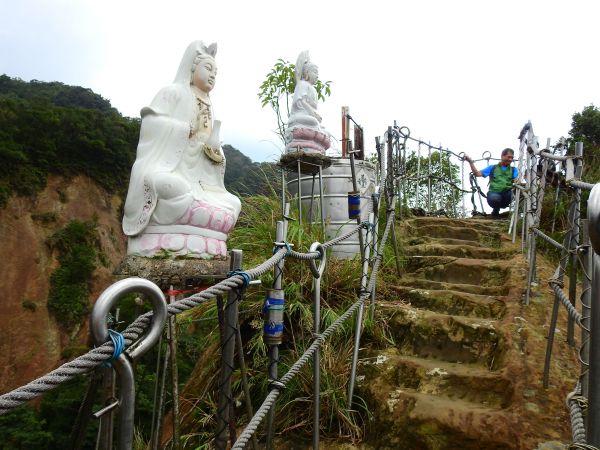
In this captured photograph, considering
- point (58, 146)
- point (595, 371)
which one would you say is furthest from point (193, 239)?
point (58, 146)

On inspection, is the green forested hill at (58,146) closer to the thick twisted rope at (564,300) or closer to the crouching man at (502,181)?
the crouching man at (502,181)

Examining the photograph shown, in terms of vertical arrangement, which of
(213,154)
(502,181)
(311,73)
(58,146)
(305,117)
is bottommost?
(502,181)

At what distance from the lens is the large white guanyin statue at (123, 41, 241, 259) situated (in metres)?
3.30

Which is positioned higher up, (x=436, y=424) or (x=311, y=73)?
(x=311, y=73)

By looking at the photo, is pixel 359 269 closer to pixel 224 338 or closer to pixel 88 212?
pixel 224 338

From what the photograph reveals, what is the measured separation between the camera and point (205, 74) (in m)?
3.82

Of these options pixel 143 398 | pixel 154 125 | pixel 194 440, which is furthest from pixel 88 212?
pixel 194 440

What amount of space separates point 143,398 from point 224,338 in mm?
5701

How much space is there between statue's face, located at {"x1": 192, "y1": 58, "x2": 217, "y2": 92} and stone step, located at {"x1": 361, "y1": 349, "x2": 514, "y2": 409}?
2.67m

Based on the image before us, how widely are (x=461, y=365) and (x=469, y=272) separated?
4.66ft

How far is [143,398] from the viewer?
633 centimetres

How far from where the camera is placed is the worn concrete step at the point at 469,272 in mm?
3963

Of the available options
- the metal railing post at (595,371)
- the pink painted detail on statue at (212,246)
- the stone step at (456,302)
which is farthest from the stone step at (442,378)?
the metal railing post at (595,371)

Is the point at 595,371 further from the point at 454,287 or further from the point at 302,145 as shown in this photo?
the point at 302,145
